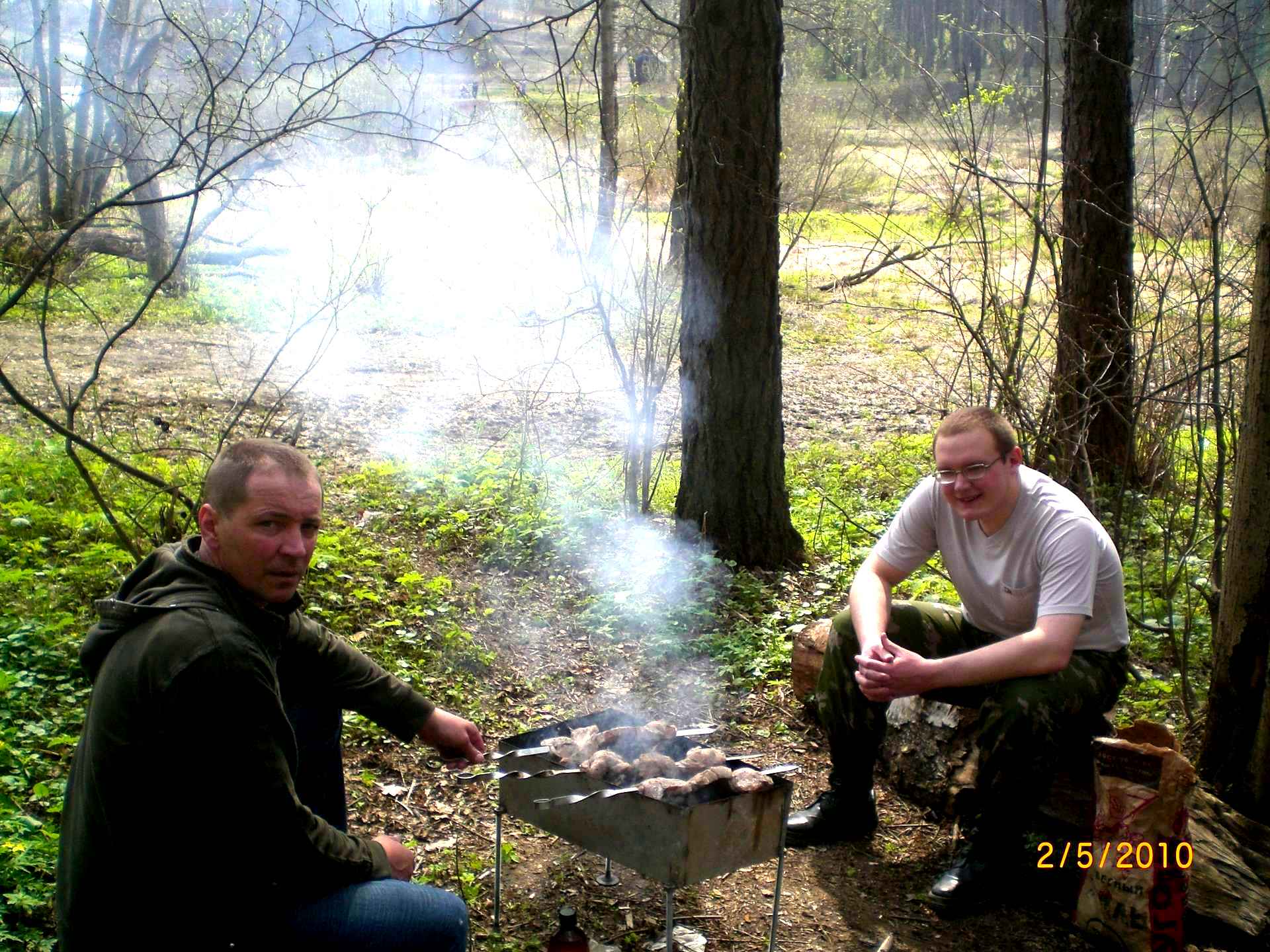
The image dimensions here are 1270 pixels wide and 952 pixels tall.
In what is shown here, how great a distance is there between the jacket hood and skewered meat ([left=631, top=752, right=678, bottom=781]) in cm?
129

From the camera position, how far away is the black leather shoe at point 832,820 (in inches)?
153

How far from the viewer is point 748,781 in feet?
9.87

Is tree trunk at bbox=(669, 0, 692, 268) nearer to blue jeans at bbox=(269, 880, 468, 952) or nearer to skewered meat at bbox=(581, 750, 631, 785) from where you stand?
skewered meat at bbox=(581, 750, 631, 785)

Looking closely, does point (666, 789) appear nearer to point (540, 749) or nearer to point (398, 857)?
point (540, 749)

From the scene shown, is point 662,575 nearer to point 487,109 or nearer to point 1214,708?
point 1214,708

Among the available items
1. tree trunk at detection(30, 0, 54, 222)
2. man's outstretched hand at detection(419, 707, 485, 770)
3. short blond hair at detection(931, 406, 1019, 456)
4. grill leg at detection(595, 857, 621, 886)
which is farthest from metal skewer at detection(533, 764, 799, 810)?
tree trunk at detection(30, 0, 54, 222)

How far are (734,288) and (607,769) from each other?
143 inches

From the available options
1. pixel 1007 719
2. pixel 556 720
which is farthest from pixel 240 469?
pixel 556 720

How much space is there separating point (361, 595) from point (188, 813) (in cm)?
325

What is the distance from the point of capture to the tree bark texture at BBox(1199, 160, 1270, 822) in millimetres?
3633

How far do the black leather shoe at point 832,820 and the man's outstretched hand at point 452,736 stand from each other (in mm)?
1481

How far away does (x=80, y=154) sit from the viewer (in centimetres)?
1312

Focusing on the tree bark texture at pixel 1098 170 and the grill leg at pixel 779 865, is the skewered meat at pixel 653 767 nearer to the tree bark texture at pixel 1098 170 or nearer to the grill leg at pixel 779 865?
the grill leg at pixel 779 865

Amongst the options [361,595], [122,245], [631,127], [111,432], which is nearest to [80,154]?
[122,245]
